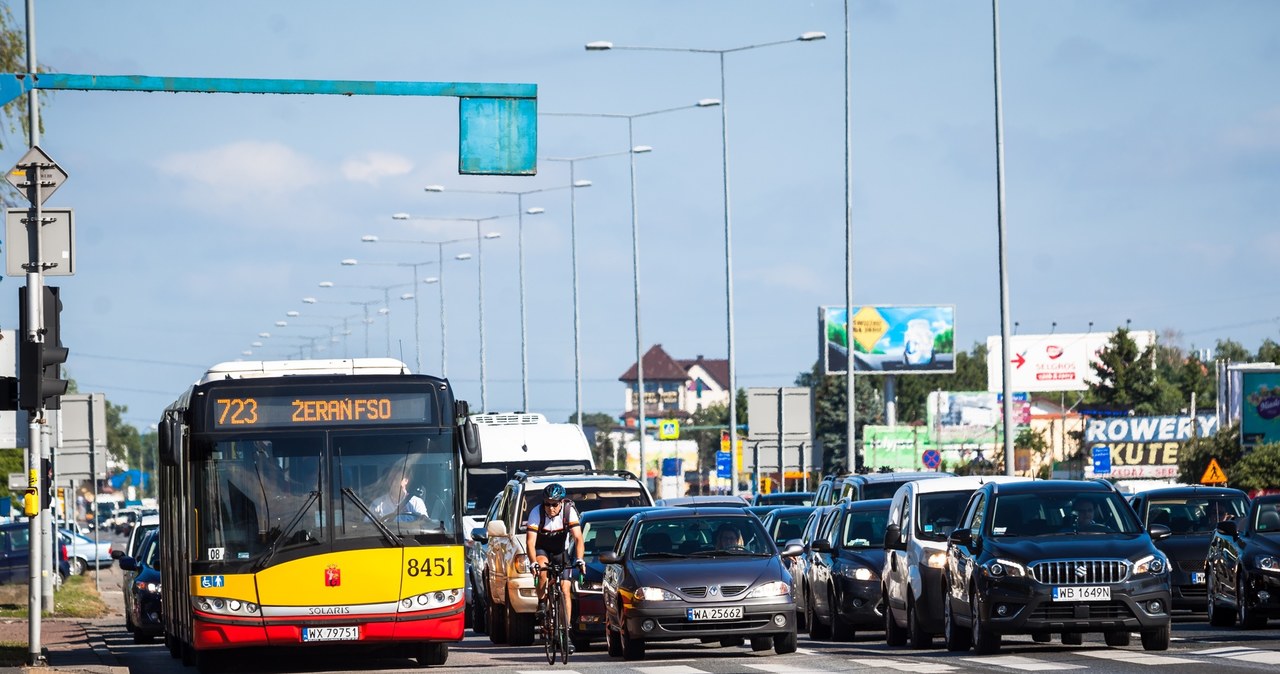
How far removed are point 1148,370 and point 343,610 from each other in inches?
4650

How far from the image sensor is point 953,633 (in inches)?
837

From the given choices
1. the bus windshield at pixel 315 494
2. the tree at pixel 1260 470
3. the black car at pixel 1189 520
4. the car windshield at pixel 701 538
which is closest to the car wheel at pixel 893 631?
the car windshield at pixel 701 538

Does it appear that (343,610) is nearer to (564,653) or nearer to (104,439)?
(564,653)

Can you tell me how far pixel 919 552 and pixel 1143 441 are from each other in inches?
3171

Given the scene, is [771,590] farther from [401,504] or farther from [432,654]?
[401,504]

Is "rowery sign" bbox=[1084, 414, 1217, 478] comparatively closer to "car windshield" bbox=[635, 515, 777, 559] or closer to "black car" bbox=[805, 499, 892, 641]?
"black car" bbox=[805, 499, 892, 641]

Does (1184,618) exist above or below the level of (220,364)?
below

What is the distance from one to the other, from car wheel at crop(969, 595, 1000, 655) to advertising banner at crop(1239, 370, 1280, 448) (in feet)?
194

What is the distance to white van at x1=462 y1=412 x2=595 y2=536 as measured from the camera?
35.5 m

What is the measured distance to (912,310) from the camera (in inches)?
4008

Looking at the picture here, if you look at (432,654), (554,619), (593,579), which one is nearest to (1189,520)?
(593,579)

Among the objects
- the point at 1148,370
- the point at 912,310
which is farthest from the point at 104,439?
the point at 1148,370

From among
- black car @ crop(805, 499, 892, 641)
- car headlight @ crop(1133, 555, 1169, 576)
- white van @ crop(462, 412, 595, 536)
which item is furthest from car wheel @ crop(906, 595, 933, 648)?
white van @ crop(462, 412, 595, 536)

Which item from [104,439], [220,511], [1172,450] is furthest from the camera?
[1172,450]
